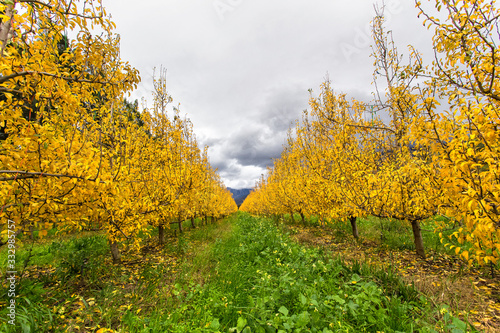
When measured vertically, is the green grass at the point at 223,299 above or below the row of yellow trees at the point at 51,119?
below

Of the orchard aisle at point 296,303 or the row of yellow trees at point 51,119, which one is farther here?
the orchard aisle at point 296,303

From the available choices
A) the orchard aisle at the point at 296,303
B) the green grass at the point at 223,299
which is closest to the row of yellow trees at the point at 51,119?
the green grass at the point at 223,299

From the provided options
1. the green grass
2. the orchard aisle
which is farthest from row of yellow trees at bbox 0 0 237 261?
the orchard aisle

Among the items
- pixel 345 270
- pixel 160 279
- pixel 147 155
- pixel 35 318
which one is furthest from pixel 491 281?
pixel 147 155

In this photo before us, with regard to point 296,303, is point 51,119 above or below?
above

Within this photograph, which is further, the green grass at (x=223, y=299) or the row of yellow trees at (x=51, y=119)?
the green grass at (x=223, y=299)

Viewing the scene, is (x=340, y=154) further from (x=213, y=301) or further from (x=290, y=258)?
(x=213, y=301)

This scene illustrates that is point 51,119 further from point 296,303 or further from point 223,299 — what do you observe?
point 296,303

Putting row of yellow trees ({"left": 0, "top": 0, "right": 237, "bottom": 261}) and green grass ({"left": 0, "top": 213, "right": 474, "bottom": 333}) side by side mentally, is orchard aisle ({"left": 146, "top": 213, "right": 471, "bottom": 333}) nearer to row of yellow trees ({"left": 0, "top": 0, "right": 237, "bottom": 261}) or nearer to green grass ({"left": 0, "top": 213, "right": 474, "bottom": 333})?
green grass ({"left": 0, "top": 213, "right": 474, "bottom": 333})

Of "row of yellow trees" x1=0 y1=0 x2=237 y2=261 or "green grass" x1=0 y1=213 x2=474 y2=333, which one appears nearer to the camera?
"row of yellow trees" x1=0 y1=0 x2=237 y2=261

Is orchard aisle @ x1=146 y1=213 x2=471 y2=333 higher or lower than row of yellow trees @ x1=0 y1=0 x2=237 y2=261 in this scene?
lower

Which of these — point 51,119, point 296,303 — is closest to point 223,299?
point 296,303

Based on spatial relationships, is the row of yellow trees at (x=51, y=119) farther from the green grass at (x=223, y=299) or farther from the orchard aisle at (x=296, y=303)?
the orchard aisle at (x=296, y=303)

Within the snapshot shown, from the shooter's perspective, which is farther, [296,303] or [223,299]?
[223,299]
